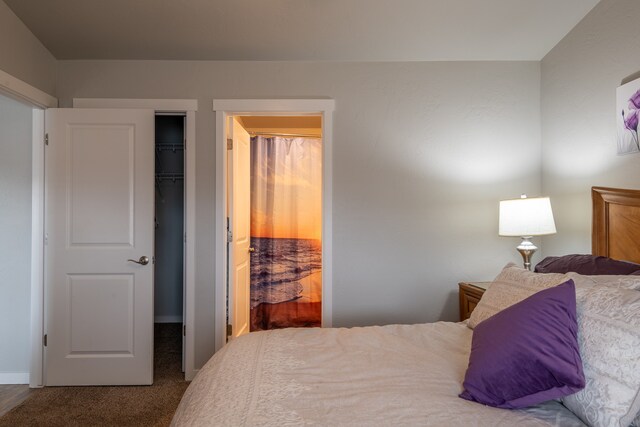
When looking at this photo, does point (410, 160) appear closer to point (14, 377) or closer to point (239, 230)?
point (239, 230)

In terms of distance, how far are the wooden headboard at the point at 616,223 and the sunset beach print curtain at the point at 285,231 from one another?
2.55 m

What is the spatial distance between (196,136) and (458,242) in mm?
2191

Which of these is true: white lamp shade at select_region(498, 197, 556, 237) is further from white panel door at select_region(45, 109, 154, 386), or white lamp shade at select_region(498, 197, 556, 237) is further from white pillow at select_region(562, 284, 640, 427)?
white panel door at select_region(45, 109, 154, 386)

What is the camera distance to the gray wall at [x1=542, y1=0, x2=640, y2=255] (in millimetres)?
2049

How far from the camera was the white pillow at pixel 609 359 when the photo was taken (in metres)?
0.94

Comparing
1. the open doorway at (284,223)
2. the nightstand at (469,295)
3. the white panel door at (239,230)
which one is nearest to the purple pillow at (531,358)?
the nightstand at (469,295)

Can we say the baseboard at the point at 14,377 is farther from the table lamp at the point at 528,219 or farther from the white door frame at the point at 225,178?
the table lamp at the point at 528,219

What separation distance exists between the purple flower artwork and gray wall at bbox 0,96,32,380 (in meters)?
3.93

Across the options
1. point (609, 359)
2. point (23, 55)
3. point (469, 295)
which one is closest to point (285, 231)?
point (469, 295)

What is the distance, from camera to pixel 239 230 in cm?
318

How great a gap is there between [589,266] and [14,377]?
381cm

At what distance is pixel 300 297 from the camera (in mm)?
4090

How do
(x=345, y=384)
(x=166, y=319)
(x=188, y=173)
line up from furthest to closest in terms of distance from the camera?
(x=166, y=319)
(x=188, y=173)
(x=345, y=384)

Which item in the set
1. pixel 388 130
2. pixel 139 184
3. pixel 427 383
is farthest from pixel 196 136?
pixel 427 383
